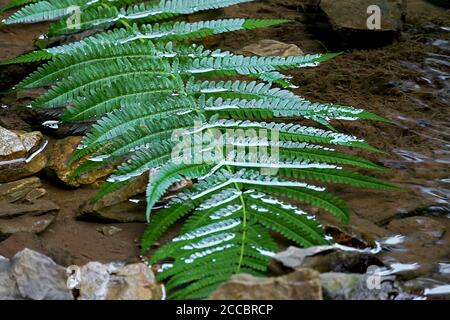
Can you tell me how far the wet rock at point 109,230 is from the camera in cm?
266

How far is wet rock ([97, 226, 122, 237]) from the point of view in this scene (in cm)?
266

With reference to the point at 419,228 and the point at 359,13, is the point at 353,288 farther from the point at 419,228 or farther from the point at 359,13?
the point at 359,13

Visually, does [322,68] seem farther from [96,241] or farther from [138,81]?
[96,241]

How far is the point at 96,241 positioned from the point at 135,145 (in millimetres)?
414

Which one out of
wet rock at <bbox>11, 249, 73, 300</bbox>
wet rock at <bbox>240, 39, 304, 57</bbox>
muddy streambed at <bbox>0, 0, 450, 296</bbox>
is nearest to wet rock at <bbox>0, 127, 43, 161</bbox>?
muddy streambed at <bbox>0, 0, 450, 296</bbox>

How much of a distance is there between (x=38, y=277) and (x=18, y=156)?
0.99m

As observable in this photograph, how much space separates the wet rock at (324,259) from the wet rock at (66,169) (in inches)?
42.9

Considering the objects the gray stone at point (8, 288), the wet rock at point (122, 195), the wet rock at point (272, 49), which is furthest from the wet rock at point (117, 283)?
the wet rock at point (272, 49)

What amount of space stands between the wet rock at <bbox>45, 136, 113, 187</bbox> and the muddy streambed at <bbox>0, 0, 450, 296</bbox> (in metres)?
0.03

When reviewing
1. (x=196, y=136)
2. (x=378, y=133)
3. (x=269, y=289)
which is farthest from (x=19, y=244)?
(x=378, y=133)

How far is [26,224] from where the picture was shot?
2.72m

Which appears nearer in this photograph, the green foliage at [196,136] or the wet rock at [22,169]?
the green foliage at [196,136]

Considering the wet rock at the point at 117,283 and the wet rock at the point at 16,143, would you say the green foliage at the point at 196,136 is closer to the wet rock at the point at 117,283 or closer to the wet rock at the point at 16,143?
the wet rock at the point at 117,283

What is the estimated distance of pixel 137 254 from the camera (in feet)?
8.26
